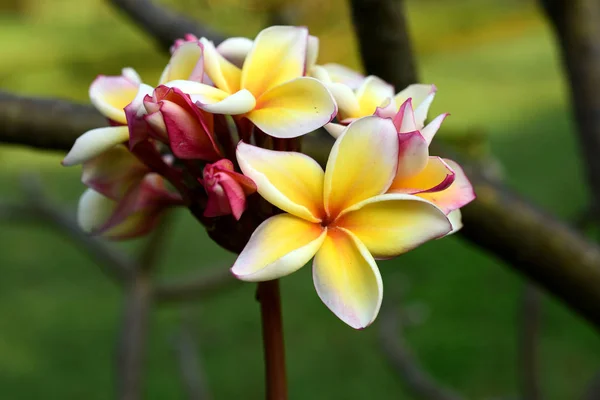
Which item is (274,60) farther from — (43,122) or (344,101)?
(43,122)

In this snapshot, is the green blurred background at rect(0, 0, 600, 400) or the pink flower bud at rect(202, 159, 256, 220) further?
the green blurred background at rect(0, 0, 600, 400)

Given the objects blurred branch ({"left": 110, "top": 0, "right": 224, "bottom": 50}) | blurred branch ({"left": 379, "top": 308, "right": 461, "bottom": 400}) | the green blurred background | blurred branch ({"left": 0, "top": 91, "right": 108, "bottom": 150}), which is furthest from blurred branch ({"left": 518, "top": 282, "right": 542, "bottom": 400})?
blurred branch ({"left": 0, "top": 91, "right": 108, "bottom": 150})

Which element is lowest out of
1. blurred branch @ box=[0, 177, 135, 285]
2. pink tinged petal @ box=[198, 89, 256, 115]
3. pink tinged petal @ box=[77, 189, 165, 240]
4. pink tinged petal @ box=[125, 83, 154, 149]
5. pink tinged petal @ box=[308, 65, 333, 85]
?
blurred branch @ box=[0, 177, 135, 285]

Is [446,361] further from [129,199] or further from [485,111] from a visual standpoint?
[485,111]

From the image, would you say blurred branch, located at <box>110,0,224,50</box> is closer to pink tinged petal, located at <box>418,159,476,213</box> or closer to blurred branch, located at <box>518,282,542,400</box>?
pink tinged petal, located at <box>418,159,476,213</box>

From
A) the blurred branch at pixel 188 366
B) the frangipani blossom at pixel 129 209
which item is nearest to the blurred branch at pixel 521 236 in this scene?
the frangipani blossom at pixel 129 209

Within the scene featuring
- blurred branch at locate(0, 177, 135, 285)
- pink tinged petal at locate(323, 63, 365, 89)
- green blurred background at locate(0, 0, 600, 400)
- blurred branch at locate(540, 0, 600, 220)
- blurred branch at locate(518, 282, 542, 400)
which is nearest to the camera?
pink tinged petal at locate(323, 63, 365, 89)
